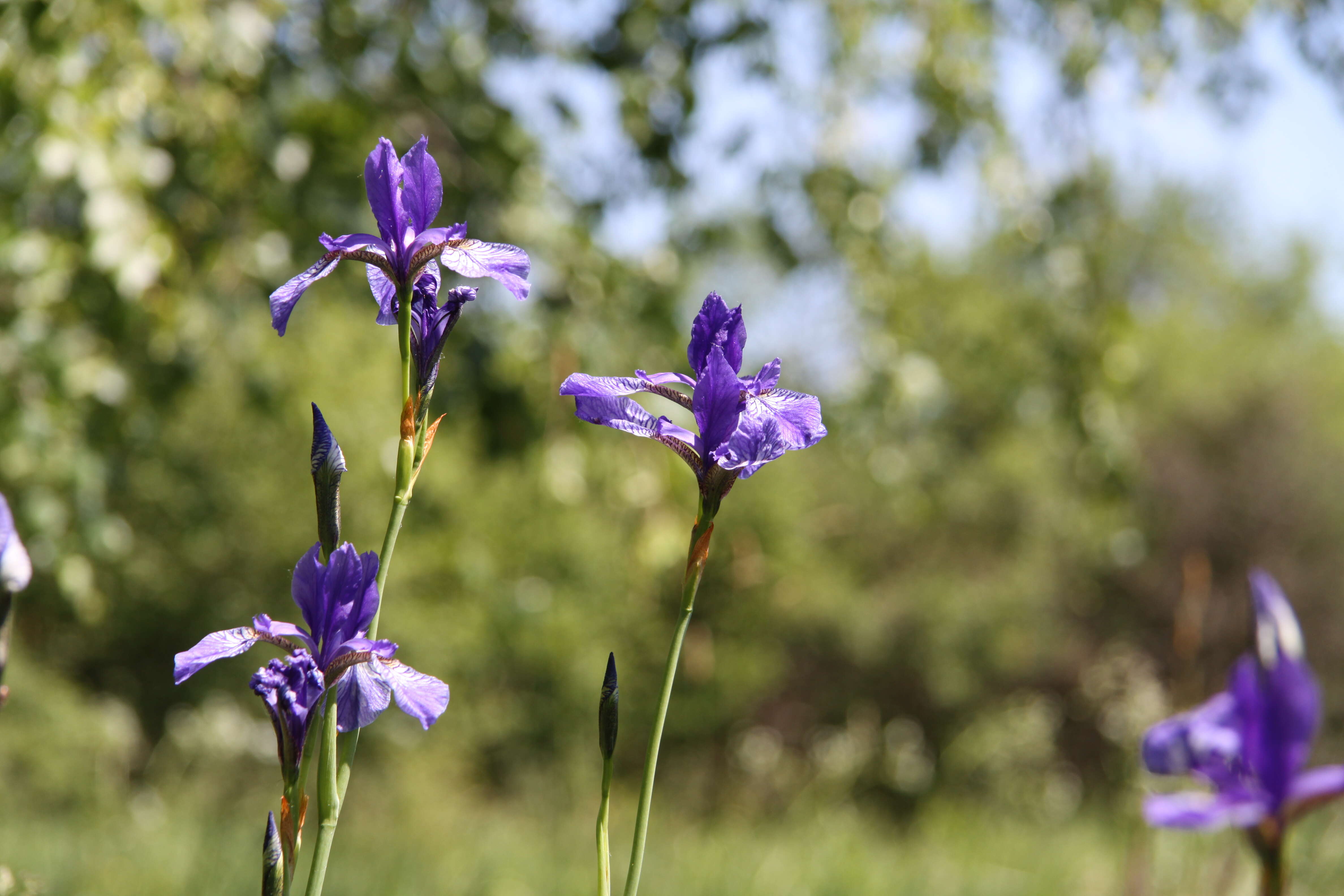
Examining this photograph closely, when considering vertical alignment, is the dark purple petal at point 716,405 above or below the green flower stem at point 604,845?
above

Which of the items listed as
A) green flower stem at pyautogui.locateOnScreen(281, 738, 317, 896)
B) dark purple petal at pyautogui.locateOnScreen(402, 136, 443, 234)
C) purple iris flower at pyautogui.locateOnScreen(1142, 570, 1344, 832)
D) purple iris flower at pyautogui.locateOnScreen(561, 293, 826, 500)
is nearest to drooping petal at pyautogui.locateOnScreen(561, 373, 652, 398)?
purple iris flower at pyautogui.locateOnScreen(561, 293, 826, 500)

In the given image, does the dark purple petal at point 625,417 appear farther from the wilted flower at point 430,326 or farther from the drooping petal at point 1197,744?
the drooping petal at point 1197,744

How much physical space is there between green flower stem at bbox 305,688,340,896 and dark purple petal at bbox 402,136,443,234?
263 millimetres

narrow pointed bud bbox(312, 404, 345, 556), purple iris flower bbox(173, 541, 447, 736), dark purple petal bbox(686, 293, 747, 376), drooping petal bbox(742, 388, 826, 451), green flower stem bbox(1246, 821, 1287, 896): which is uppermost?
dark purple petal bbox(686, 293, 747, 376)

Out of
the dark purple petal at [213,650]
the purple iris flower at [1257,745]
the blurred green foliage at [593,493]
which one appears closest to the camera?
the dark purple petal at [213,650]

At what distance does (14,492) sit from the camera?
10.1 feet

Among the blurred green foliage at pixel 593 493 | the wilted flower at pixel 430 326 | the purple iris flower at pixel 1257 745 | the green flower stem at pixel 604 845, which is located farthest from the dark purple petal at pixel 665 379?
the blurred green foliage at pixel 593 493

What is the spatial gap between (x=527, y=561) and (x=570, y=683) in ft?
3.70

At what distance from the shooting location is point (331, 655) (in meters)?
0.59

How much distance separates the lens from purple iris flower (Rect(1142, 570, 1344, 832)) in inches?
24.5

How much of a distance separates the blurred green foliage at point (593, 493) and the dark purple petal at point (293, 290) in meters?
0.46

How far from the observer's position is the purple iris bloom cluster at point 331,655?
569 mm

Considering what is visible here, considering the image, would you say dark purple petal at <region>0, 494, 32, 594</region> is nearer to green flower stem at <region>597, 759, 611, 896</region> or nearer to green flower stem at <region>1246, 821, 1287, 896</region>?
green flower stem at <region>597, 759, 611, 896</region>

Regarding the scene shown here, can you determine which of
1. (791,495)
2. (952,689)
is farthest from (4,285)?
(952,689)
